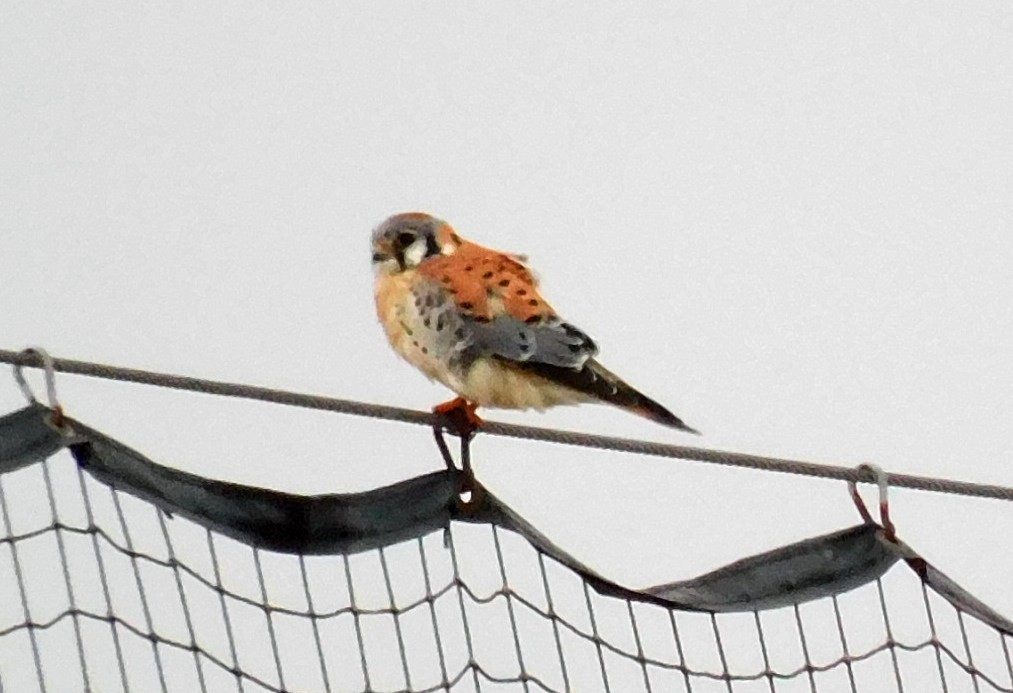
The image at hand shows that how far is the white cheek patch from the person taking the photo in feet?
7.81

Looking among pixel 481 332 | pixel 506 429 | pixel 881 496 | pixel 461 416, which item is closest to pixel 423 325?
pixel 481 332

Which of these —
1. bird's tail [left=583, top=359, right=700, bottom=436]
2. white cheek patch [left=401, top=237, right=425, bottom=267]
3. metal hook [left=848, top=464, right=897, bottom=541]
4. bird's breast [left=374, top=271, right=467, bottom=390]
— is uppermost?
white cheek patch [left=401, top=237, right=425, bottom=267]

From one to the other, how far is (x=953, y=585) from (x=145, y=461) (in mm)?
858

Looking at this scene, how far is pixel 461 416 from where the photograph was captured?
6.80ft

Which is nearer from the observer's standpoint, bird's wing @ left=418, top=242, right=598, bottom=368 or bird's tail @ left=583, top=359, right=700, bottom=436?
bird's tail @ left=583, top=359, right=700, bottom=436

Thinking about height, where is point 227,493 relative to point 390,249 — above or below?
below

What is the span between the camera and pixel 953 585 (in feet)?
6.48

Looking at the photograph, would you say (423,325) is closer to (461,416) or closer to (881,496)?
(461,416)

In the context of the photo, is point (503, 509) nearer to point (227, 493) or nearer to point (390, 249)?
point (227, 493)

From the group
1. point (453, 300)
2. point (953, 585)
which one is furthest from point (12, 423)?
point (953, 585)

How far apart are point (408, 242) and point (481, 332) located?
236 millimetres

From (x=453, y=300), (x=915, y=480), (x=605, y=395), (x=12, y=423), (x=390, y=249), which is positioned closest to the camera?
(x=12, y=423)

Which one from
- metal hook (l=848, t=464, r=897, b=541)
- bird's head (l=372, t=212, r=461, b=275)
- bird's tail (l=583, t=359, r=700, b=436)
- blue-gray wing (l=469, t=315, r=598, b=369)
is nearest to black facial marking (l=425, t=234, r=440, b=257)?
bird's head (l=372, t=212, r=461, b=275)

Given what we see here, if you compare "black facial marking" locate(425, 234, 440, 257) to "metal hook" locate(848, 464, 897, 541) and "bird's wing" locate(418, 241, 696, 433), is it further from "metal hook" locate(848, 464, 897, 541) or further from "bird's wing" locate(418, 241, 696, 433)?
"metal hook" locate(848, 464, 897, 541)
